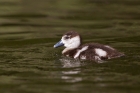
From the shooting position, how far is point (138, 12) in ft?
53.6

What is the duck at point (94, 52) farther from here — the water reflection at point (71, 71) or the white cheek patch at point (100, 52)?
the water reflection at point (71, 71)

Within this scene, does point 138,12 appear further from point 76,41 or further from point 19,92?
point 19,92

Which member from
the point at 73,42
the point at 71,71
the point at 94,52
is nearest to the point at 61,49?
the point at 73,42

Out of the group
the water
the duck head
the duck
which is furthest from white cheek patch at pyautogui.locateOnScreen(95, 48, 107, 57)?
the duck head

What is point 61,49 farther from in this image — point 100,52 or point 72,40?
A: point 100,52

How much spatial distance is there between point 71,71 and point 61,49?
8.78 feet

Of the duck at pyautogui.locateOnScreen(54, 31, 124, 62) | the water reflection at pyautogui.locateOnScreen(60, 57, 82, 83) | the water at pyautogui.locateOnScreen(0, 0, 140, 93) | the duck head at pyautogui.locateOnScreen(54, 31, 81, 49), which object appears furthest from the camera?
the duck head at pyautogui.locateOnScreen(54, 31, 81, 49)

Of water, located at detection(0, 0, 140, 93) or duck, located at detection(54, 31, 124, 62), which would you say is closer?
water, located at detection(0, 0, 140, 93)

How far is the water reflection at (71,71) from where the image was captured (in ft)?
28.6

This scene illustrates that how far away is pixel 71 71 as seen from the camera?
911cm

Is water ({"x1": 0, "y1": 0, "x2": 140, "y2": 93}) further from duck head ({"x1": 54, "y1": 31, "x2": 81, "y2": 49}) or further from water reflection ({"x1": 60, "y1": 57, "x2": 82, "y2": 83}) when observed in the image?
duck head ({"x1": 54, "y1": 31, "x2": 81, "y2": 49})

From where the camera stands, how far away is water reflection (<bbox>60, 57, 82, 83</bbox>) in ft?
28.6

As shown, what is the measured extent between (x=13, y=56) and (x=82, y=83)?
7.54ft

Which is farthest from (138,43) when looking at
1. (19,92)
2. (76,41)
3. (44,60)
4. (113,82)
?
(19,92)
